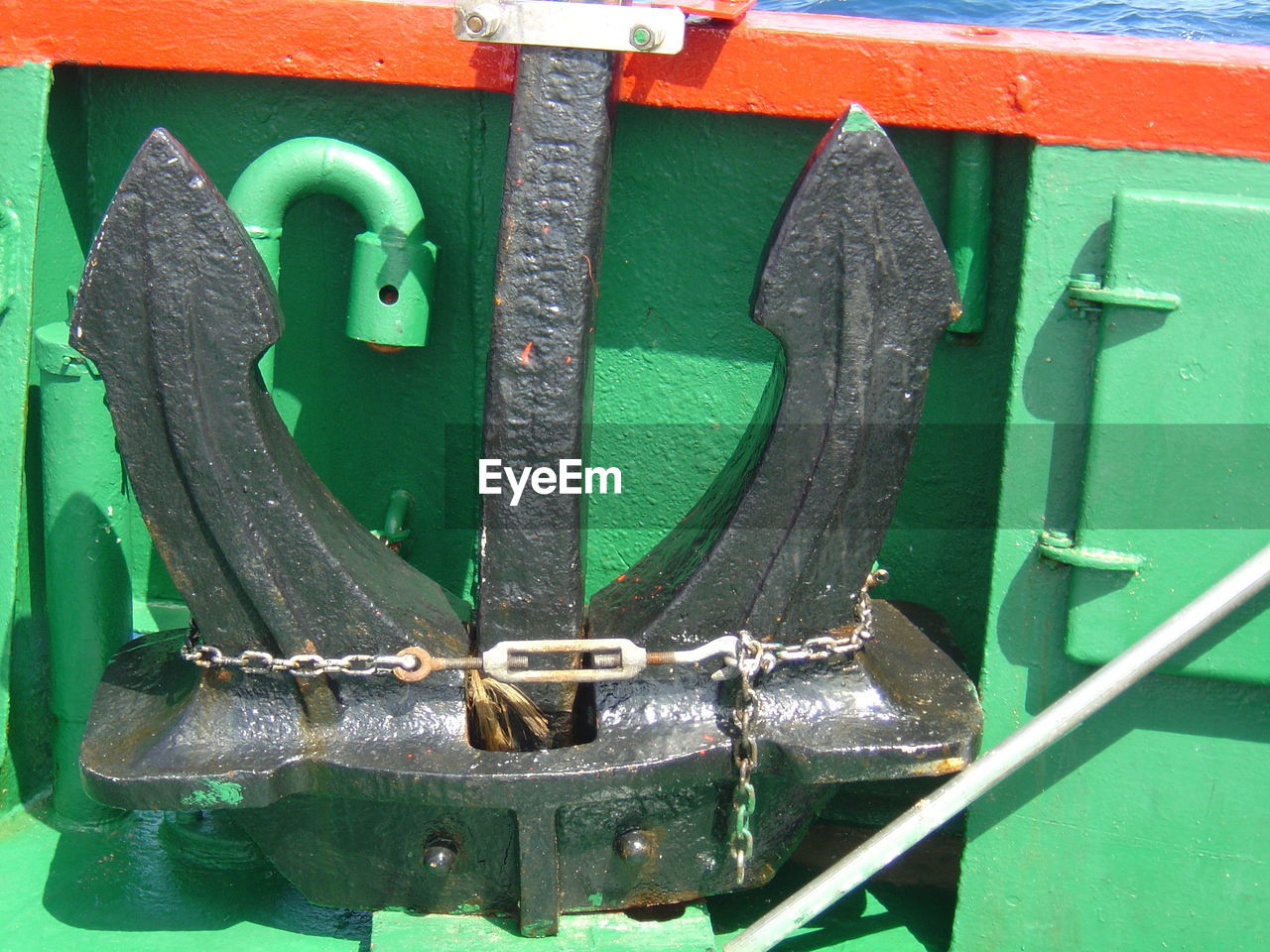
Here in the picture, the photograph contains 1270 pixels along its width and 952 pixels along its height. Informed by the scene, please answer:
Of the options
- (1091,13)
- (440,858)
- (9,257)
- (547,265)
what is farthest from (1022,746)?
(1091,13)

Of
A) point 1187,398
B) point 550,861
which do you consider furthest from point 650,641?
point 1187,398

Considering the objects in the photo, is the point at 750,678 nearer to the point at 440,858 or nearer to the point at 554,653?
the point at 554,653

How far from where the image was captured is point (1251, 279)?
5.33ft

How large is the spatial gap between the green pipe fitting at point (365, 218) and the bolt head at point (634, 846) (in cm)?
85

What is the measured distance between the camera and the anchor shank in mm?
1555

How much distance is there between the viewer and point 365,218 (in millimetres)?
→ 1940

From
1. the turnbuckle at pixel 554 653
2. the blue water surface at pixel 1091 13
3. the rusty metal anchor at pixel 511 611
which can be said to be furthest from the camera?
the blue water surface at pixel 1091 13

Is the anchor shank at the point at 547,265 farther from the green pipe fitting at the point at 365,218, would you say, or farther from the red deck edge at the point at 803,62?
the green pipe fitting at the point at 365,218

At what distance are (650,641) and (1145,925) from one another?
0.92 metres

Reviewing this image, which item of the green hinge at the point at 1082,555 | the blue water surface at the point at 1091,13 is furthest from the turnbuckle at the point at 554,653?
the blue water surface at the point at 1091,13

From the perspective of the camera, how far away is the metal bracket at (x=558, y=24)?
1537mm

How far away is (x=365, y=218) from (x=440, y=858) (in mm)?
1000

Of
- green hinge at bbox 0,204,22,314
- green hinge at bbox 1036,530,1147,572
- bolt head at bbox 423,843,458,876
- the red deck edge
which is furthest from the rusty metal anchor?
green hinge at bbox 0,204,22,314

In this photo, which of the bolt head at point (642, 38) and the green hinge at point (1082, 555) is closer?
the bolt head at point (642, 38)
